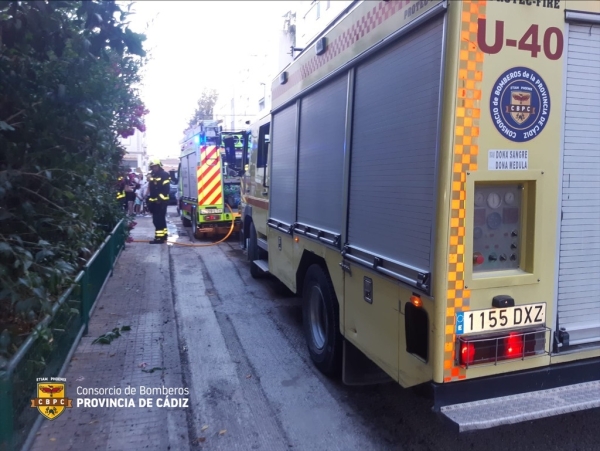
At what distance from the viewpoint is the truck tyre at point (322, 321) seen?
4852mm

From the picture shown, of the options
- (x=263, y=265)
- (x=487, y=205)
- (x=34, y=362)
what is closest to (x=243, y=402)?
(x=34, y=362)

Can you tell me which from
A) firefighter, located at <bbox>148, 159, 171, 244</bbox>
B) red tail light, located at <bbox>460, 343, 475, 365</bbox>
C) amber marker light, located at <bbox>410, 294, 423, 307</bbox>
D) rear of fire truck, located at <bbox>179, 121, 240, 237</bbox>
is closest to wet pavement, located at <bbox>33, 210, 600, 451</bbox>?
red tail light, located at <bbox>460, 343, 475, 365</bbox>

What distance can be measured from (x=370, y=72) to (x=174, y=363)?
10.9ft

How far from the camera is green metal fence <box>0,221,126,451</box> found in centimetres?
309

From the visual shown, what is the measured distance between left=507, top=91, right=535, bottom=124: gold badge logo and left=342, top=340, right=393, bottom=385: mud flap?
7.43 ft

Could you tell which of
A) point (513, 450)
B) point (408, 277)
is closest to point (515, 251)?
point (408, 277)

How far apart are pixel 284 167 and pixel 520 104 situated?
3.82 meters

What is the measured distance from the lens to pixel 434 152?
A: 3.09 m

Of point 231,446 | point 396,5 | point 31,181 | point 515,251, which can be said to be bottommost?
point 231,446

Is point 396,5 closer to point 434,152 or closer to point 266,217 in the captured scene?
point 434,152

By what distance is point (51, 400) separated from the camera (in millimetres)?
4070

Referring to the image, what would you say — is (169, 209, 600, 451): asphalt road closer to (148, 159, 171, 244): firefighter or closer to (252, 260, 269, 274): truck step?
(252, 260, 269, 274): truck step

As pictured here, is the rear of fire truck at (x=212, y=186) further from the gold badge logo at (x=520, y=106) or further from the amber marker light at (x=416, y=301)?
the gold badge logo at (x=520, y=106)

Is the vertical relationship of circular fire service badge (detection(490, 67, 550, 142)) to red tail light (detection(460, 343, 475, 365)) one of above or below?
above
